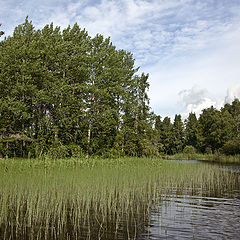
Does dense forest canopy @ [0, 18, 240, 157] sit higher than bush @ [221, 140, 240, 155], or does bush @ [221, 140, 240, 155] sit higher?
dense forest canopy @ [0, 18, 240, 157]

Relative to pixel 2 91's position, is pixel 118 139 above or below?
below

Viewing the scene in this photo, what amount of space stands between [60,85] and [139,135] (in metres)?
13.1

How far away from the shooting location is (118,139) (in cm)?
3170

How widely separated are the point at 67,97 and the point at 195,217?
826 inches

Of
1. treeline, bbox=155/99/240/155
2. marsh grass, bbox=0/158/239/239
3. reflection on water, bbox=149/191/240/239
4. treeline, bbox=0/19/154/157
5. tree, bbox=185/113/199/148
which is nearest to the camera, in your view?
marsh grass, bbox=0/158/239/239

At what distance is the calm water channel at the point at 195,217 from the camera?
614 centimetres

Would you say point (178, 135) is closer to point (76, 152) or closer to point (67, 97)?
point (67, 97)

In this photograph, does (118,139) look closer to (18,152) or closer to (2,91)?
(18,152)

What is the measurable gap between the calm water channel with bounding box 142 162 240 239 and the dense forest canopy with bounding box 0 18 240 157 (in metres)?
12.1

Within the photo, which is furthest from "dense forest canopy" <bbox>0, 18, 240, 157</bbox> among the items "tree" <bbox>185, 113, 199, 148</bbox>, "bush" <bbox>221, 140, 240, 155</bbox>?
"tree" <bbox>185, 113, 199, 148</bbox>

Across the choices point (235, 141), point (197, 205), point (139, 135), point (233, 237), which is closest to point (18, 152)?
point (139, 135)

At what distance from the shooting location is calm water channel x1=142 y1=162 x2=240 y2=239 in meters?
6.14

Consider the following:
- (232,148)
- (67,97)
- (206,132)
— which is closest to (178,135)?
(206,132)

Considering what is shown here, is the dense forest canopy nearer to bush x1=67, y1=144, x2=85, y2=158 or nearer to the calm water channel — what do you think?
bush x1=67, y1=144, x2=85, y2=158
